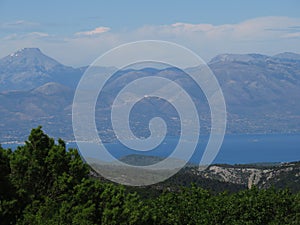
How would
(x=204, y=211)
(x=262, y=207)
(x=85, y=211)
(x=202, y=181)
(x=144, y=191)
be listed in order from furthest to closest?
(x=202, y=181), (x=144, y=191), (x=262, y=207), (x=204, y=211), (x=85, y=211)

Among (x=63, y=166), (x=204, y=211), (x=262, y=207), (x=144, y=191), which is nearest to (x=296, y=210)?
(x=262, y=207)

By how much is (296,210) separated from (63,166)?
1169 cm

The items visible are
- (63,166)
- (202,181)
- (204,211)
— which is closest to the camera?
(63,166)

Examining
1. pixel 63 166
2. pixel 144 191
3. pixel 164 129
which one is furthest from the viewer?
pixel 144 191

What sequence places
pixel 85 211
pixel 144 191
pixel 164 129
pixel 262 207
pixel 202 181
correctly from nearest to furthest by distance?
1. pixel 85 211
2. pixel 262 207
3. pixel 164 129
4. pixel 144 191
5. pixel 202 181

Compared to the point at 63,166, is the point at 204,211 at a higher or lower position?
lower

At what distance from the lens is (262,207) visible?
23312 millimetres

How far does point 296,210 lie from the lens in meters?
23.7

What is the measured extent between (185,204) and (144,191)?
1143 inches

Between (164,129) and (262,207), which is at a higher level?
(164,129)

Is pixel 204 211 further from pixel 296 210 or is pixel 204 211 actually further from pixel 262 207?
pixel 296 210

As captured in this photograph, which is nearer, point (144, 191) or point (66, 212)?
point (66, 212)

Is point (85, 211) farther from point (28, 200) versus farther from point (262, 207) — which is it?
point (262, 207)

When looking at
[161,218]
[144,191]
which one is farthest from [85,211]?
[144,191]
